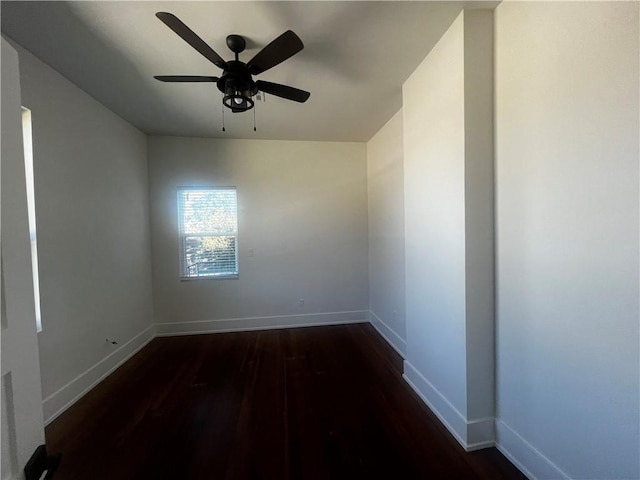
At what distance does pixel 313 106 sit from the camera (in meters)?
2.61

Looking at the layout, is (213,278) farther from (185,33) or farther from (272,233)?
(185,33)

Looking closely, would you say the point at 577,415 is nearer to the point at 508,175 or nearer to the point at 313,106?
the point at 508,175

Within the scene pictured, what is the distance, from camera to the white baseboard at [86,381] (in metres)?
1.90

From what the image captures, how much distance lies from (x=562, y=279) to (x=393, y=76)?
1.87 meters

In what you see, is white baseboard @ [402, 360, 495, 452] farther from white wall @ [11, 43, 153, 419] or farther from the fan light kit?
white wall @ [11, 43, 153, 419]

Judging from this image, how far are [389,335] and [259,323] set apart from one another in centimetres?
176

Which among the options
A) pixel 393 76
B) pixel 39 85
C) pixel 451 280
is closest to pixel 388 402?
pixel 451 280

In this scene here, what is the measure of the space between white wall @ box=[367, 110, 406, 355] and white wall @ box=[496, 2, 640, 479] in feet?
4.21

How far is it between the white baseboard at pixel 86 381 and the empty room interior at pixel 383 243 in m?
0.02

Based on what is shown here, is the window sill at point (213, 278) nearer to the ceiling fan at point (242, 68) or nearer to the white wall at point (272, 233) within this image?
the white wall at point (272, 233)

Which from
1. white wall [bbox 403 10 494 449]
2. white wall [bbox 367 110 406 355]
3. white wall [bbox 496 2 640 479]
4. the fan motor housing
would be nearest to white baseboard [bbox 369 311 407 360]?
white wall [bbox 367 110 406 355]

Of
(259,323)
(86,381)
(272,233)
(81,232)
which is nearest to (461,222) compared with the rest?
(272,233)

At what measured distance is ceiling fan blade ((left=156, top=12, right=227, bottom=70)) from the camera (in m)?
1.21

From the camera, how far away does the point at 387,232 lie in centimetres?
312
